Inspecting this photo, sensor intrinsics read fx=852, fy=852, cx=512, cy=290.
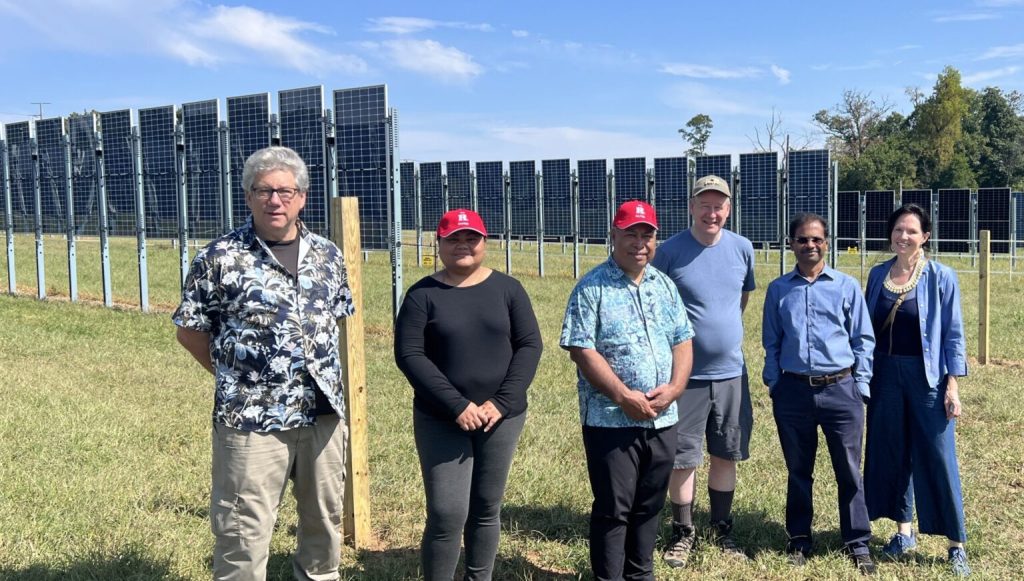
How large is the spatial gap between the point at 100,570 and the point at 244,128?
962cm

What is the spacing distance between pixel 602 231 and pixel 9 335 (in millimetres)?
14180

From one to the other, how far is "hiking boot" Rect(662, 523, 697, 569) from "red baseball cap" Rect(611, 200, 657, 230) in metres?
1.66

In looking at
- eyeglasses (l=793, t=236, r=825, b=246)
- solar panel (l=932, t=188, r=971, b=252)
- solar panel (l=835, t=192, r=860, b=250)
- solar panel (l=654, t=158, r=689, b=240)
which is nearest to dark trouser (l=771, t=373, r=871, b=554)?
eyeglasses (l=793, t=236, r=825, b=246)

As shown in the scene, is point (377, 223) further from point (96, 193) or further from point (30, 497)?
point (96, 193)

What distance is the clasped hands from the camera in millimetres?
3322

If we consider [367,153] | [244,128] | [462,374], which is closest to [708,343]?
[462,374]

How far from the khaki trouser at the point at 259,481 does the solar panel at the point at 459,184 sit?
70.5ft

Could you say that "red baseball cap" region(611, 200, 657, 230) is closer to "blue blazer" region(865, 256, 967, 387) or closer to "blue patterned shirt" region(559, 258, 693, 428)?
"blue patterned shirt" region(559, 258, 693, 428)

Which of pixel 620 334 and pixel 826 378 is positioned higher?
pixel 620 334

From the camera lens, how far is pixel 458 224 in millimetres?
3396

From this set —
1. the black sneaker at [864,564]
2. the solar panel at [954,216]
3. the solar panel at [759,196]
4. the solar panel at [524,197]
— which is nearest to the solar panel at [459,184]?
the solar panel at [524,197]

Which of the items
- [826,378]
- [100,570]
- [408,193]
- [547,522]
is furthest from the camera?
[408,193]

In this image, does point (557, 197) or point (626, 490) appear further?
point (557, 197)

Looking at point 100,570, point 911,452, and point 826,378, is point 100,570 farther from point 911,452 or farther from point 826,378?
point 911,452
